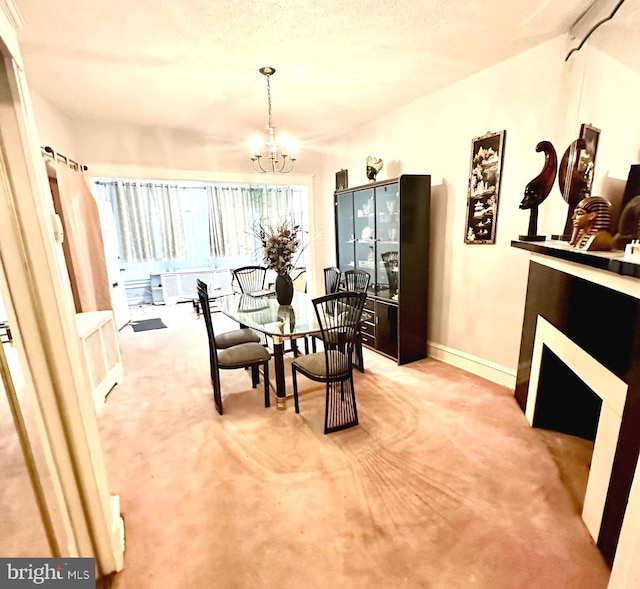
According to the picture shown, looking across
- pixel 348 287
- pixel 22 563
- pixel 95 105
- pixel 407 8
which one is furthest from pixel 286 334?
pixel 95 105

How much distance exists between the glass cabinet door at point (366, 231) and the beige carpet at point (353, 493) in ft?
4.87

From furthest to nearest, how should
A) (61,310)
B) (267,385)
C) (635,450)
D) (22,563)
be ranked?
1. (267,385)
2. (635,450)
3. (61,310)
4. (22,563)

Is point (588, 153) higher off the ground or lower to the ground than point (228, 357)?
higher

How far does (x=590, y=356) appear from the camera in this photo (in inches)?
63.2

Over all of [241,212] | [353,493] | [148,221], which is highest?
[241,212]

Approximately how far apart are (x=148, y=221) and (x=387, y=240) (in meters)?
A: 5.24

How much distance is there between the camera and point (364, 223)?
12.2 feet

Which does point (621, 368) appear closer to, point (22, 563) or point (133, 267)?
point (22, 563)

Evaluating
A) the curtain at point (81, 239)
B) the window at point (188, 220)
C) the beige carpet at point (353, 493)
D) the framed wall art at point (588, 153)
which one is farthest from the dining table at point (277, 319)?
the window at point (188, 220)

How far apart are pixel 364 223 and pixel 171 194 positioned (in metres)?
4.72

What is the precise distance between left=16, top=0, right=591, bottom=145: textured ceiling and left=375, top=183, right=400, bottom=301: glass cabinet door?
0.94 metres

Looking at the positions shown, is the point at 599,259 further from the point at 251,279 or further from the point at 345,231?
the point at 251,279
